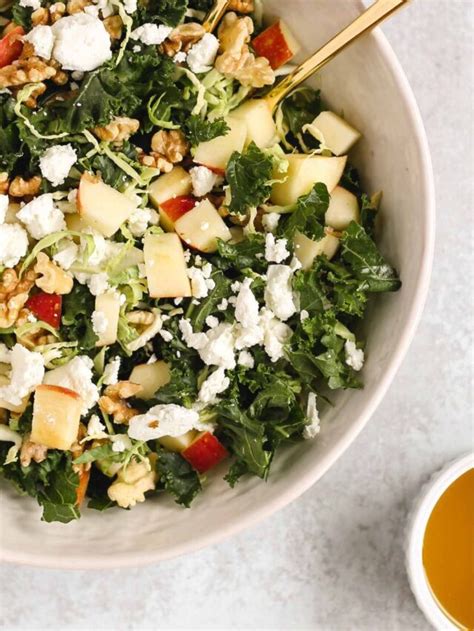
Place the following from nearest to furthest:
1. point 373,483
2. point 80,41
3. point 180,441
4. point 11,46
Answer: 1. point 80,41
2. point 11,46
3. point 180,441
4. point 373,483

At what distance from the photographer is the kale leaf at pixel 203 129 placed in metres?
2.26

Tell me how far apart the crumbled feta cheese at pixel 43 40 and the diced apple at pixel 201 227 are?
0.52 metres

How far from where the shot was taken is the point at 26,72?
86.2 inches

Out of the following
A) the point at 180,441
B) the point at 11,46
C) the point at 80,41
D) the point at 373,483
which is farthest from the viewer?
the point at 373,483

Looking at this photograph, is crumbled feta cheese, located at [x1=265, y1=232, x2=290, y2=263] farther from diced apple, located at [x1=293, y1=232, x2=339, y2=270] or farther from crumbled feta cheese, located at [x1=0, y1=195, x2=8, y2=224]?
crumbled feta cheese, located at [x1=0, y1=195, x2=8, y2=224]

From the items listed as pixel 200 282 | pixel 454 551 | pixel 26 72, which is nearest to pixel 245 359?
pixel 200 282

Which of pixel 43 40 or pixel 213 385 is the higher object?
pixel 43 40

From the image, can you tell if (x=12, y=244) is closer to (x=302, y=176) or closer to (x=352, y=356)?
(x=302, y=176)

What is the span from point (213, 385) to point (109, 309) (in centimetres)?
32

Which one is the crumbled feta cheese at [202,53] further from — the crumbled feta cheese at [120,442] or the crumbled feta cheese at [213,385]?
the crumbled feta cheese at [120,442]

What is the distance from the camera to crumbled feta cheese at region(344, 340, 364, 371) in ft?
7.55

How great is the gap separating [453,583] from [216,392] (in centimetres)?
113

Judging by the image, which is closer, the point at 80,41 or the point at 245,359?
the point at 80,41

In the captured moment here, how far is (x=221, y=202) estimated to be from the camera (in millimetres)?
2320
